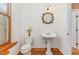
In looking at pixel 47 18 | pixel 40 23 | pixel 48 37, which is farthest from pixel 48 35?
pixel 47 18

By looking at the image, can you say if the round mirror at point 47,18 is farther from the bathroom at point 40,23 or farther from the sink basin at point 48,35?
the sink basin at point 48,35

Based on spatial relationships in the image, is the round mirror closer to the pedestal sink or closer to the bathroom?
the bathroom

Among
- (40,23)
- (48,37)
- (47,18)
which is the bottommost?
(48,37)

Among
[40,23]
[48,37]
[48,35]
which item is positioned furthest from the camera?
[40,23]

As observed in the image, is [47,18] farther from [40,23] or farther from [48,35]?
[48,35]

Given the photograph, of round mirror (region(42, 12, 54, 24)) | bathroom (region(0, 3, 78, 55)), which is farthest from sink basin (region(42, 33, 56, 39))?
round mirror (region(42, 12, 54, 24))

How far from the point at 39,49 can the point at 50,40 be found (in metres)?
0.55

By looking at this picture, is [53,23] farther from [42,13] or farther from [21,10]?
[21,10]

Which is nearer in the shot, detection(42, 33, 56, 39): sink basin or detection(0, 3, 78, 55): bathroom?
detection(42, 33, 56, 39): sink basin

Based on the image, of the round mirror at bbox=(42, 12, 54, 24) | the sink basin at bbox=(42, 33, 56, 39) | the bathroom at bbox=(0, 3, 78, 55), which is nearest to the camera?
the sink basin at bbox=(42, 33, 56, 39)

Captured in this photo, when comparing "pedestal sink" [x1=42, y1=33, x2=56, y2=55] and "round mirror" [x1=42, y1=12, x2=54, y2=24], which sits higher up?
"round mirror" [x1=42, y1=12, x2=54, y2=24]

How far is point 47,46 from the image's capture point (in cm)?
491
